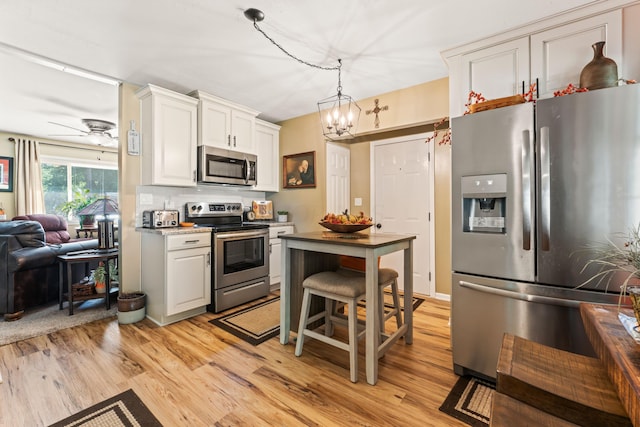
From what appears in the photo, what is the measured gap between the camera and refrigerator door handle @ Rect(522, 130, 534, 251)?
5.55 feet

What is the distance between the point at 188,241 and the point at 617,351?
3.04 metres

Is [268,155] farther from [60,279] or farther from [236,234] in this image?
[60,279]

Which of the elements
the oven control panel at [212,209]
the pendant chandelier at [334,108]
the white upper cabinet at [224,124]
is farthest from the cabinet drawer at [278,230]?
the pendant chandelier at [334,108]

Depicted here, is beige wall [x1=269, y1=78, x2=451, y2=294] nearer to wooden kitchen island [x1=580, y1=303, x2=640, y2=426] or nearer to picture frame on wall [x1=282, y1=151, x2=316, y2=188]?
picture frame on wall [x1=282, y1=151, x2=316, y2=188]

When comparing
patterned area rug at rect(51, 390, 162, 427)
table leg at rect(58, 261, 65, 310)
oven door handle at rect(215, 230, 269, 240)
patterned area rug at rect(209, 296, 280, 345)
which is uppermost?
oven door handle at rect(215, 230, 269, 240)


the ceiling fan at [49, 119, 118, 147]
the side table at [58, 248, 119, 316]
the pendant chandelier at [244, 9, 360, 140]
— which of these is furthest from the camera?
the ceiling fan at [49, 119, 118, 147]

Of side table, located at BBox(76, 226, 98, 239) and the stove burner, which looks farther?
side table, located at BBox(76, 226, 98, 239)

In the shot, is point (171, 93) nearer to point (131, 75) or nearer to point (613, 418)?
point (131, 75)

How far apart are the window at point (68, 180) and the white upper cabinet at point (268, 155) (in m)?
4.08

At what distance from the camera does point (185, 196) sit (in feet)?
11.8

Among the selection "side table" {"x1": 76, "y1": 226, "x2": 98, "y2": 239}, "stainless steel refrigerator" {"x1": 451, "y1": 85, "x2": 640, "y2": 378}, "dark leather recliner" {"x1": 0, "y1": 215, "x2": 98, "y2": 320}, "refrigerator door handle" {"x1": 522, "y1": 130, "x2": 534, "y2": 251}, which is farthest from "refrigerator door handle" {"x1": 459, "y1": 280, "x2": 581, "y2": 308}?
"side table" {"x1": 76, "y1": 226, "x2": 98, "y2": 239}

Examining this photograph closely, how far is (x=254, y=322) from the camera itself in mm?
2850

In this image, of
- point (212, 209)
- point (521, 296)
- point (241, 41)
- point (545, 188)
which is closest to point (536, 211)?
point (545, 188)

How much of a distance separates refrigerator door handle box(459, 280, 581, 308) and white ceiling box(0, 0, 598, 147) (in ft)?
6.23
